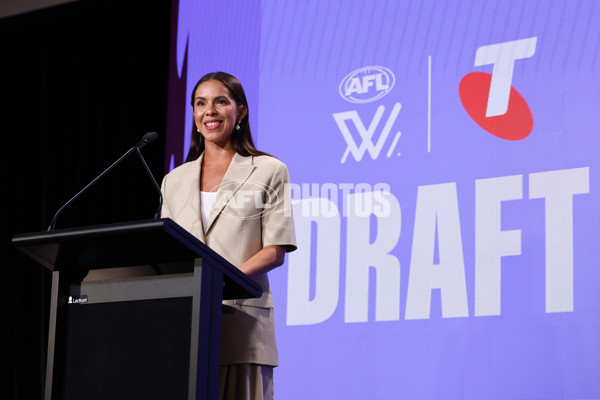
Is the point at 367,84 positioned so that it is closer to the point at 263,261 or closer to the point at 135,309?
the point at 263,261

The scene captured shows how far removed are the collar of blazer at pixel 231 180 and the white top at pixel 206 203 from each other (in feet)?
0.11

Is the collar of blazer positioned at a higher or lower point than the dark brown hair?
lower

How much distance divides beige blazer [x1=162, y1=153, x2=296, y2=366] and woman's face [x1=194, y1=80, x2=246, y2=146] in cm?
10

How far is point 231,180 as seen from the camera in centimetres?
194

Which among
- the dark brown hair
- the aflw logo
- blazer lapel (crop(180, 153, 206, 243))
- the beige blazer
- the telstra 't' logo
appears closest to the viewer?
the beige blazer

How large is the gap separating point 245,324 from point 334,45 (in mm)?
1870

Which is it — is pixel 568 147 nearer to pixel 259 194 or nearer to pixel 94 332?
pixel 259 194

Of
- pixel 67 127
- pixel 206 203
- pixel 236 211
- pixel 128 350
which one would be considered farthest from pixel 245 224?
pixel 67 127

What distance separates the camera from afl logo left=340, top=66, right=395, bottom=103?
3188mm

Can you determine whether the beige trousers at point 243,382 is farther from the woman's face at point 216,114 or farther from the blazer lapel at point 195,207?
the woman's face at point 216,114

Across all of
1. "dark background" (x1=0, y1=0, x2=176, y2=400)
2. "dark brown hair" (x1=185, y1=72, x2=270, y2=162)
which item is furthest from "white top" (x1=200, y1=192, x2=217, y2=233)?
"dark background" (x1=0, y1=0, x2=176, y2=400)

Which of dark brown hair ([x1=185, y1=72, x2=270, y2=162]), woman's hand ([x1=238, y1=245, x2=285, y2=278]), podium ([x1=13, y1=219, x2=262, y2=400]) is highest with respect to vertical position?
dark brown hair ([x1=185, y1=72, x2=270, y2=162])

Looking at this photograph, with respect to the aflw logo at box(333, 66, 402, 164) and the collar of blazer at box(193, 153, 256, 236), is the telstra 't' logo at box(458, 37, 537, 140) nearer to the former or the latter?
the aflw logo at box(333, 66, 402, 164)

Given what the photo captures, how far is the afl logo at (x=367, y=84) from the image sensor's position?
10.5ft
